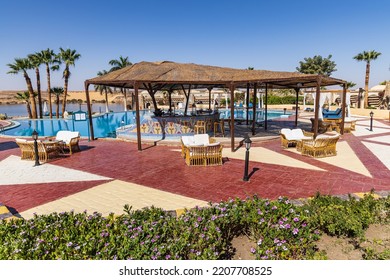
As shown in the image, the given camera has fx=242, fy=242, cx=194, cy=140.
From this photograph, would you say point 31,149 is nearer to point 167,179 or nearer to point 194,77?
point 167,179

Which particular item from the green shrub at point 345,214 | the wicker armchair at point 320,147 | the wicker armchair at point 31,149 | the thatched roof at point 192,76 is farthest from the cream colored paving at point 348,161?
the wicker armchair at point 31,149

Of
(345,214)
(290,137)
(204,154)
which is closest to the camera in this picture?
(345,214)

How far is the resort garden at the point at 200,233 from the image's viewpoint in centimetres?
306

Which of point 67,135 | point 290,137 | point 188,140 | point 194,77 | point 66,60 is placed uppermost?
point 66,60

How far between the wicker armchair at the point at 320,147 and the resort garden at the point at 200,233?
4.89 m

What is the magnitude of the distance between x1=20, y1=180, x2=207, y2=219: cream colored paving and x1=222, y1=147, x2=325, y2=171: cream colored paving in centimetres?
421

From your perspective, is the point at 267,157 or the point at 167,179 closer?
the point at 167,179

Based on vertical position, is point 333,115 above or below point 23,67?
below

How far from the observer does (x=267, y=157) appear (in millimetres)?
9430

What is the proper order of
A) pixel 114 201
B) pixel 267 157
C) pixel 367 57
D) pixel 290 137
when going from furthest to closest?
pixel 367 57
pixel 290 137
pixel 267 157
pixel 114 201

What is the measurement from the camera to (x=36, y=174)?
7.82 meters

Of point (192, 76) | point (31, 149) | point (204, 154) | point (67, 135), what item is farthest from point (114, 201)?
point (192, 76)

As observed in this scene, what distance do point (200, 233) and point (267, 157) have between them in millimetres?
6612

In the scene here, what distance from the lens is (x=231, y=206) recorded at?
418cm
